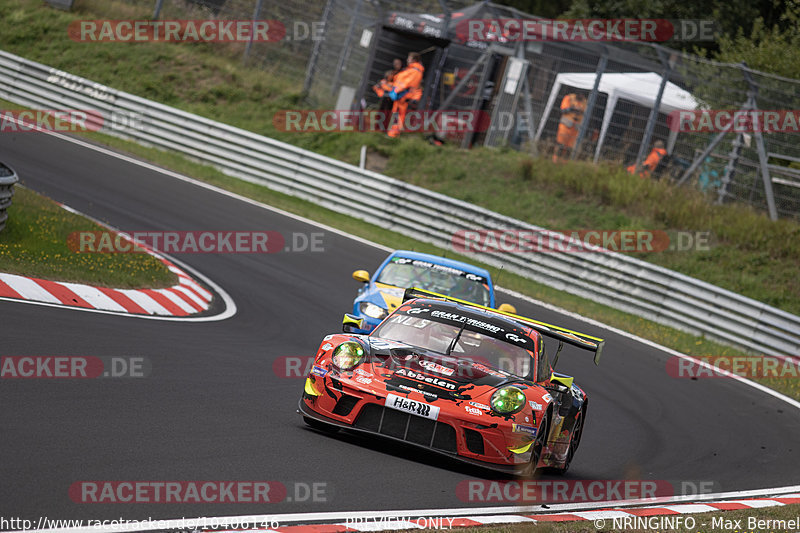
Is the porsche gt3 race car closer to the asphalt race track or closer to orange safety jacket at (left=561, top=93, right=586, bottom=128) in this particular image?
the asphalt race track

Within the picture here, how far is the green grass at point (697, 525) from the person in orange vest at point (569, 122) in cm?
1635

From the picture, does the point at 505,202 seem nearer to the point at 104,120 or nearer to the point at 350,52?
the point at 350,52

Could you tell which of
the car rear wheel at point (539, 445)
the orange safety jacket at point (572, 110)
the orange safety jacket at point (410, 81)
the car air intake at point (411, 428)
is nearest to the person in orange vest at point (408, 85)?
the orange safety jacket at point (410, 81)

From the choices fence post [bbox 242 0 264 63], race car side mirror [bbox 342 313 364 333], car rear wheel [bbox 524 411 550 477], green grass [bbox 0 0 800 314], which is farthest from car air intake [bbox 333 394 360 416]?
fence post [bbox 242 0 264 63]

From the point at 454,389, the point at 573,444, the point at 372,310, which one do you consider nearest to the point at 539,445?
the point at 454,389

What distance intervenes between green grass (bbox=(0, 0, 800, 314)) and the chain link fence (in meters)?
0.48

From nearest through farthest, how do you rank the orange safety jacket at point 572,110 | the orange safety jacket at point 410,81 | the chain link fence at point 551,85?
the chain link fence at point 551,85, the orange safety jacket at point 572,110, the orange safety jacket at point 410,81

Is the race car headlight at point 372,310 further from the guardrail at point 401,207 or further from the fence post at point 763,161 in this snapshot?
the fence post at point 763,161

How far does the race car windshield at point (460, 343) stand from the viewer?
794 centimetres

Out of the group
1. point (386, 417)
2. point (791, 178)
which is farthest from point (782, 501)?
point (791, 178)

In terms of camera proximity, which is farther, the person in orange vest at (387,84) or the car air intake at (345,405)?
the person in orange vest at (387,84)

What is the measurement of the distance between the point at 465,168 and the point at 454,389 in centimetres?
1855

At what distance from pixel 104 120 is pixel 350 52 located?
6807mm

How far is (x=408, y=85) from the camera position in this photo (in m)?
25.0
